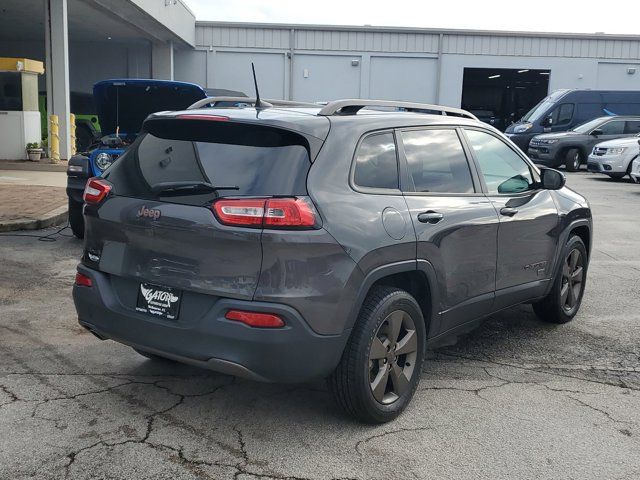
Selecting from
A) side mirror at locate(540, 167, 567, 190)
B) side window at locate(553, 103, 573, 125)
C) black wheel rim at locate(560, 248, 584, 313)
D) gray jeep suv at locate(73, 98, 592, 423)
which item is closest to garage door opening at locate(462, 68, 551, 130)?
side window at locate(553, 103, 573, 125)

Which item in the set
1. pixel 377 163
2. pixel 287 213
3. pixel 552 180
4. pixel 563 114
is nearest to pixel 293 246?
pixel 287 213

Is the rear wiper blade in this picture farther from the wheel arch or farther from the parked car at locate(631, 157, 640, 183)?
the parked car at locate(631, 157, 640, 183)

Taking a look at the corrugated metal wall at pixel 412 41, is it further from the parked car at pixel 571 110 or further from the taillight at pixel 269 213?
the taillight at pixel 269 213

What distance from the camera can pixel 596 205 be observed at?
13797mm

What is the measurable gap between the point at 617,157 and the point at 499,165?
15.4 metres

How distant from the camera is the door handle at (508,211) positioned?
475 centimetres

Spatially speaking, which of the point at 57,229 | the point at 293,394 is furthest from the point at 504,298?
the point at 57,229

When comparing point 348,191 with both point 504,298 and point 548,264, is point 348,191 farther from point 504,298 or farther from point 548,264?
point 548,264

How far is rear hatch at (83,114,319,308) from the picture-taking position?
3348 mm

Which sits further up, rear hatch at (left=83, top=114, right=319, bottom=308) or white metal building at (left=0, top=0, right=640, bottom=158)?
white metal building at (left=0, top=0, right=640, bottom=158)

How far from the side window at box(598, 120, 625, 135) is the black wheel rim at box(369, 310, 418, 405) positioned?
20.6m

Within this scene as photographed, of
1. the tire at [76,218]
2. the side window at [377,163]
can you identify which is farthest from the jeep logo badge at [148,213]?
the tire at [76,218]

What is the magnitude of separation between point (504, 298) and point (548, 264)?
71 cm

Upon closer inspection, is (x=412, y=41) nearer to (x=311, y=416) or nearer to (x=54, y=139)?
(x=54, y=139)
